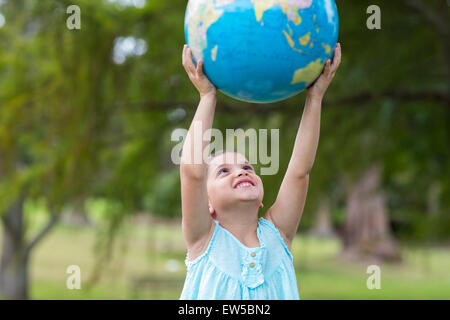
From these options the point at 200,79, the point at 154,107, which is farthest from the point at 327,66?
the point at 154,107

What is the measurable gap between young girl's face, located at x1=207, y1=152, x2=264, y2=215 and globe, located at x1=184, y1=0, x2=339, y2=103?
33 cm

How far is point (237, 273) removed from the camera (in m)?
2.14

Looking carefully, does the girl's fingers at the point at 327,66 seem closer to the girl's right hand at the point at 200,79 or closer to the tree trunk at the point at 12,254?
the girl's right hand at the point at 200,79

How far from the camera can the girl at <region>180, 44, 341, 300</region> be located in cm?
213

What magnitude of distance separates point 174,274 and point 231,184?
517 inches

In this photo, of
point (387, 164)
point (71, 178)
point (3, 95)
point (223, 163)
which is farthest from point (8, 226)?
point (223, 163)

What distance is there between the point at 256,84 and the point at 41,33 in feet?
12.7

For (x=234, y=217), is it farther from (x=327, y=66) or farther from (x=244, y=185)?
(x=327, y=66)

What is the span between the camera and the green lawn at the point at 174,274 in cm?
1051

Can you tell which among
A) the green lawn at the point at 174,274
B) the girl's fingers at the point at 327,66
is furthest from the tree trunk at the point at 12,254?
the girl's fingers at the point at 327,66

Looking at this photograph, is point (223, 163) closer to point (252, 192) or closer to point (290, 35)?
point (252, 192)

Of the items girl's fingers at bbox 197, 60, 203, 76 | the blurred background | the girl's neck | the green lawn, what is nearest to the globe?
girl's fingers at bbox 197, 60, 203, 76

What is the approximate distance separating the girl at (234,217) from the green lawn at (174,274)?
399cm
